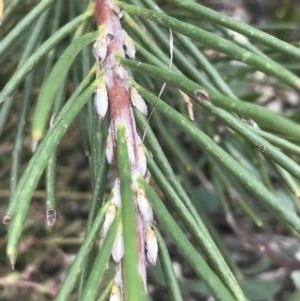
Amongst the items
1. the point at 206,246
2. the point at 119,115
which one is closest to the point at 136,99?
the point at 119,115

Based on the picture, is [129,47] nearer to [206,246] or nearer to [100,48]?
[100,48]

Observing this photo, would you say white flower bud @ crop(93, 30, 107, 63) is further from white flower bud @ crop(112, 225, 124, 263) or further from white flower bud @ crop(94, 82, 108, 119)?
white flower bud @ crop(112, 225, 124, 263)

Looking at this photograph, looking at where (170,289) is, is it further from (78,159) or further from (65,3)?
(78,159)

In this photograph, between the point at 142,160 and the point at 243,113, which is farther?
the point at 142,160

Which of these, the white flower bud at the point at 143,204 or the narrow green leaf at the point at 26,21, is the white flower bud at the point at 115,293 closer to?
the white flower bud at the point at 143,204

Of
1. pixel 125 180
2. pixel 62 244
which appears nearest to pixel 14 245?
pixel 125 180

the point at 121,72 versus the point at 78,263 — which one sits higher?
the point at 121,72

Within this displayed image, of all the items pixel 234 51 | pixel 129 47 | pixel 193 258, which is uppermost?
pixel 129 47
